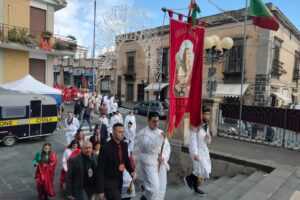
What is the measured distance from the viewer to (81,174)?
167 inches

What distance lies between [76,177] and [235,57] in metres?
19.9

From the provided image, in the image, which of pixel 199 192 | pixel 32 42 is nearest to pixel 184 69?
pixel 199 192

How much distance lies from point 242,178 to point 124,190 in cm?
317

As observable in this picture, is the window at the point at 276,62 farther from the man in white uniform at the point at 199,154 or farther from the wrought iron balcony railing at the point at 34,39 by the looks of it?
the man in white uniform at the point at 199,154

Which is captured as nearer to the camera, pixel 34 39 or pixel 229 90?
pixel 34 39

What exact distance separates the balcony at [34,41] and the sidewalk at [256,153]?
1285 cm

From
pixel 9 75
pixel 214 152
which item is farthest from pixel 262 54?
pixel 9 75

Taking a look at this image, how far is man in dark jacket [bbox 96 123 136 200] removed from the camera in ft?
12.1

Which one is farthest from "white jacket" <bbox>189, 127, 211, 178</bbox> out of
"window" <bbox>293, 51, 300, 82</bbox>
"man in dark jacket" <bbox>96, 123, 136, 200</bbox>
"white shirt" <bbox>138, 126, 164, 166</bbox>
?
"window" <bbox>293, 51, 300, 82</bbox>

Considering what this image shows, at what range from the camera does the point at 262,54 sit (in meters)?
20.1

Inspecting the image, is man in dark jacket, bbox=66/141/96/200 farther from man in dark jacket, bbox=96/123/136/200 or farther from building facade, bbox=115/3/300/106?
building facade, bbox=115/3/300/106

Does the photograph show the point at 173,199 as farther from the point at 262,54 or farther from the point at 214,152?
the point at 262,54

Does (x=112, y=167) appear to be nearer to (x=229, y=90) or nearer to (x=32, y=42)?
(x=32, y=42)

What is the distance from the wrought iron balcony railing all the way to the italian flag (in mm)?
13312
